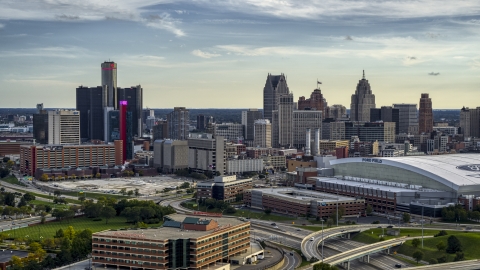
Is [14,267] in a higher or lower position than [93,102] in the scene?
lower

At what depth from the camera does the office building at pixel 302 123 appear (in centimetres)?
15288

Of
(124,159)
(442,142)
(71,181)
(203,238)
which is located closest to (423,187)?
(203,238)

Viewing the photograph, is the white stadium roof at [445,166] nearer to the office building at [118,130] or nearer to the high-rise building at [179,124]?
the office building at [118,130]

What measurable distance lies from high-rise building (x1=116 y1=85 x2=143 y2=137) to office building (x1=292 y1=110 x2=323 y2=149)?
3869cm

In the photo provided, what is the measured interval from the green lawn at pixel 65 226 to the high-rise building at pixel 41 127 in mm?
68360

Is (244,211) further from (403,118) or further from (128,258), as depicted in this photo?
(403,118)

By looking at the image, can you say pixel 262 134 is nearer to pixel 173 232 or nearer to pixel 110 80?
pixel 110 80

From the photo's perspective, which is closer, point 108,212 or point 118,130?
point 108,212

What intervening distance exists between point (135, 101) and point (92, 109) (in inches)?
594

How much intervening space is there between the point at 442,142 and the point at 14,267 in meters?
106

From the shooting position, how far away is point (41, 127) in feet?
452

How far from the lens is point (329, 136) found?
157 metres

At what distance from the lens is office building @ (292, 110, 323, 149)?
15288 cm

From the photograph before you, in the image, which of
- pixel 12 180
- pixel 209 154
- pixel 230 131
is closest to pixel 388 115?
pixel 230 131
